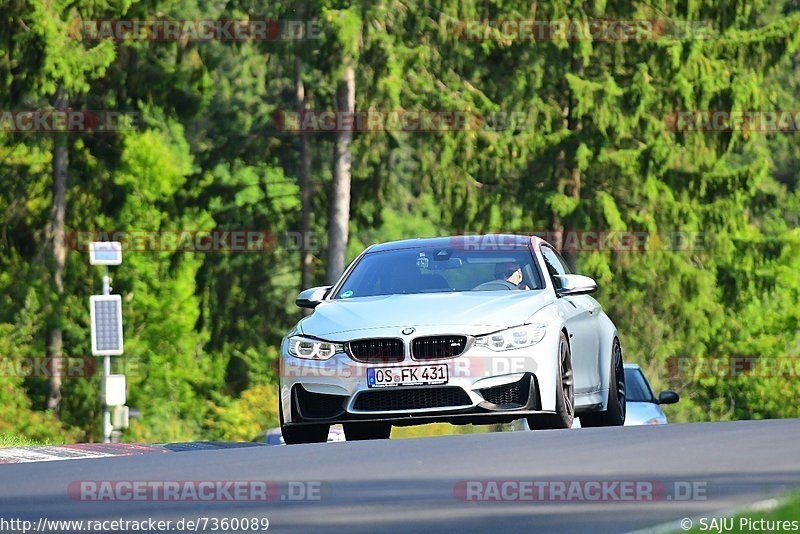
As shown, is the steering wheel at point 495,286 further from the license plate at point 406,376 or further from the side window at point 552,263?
the license plate at point 406,376

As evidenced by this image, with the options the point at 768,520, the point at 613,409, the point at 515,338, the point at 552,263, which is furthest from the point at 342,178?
the point at 768,520

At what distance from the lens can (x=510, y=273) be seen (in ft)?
50.7

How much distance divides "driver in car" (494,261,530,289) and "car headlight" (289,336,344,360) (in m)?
1.97

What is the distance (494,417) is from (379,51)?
26.6 metres

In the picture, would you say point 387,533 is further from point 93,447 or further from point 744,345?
point 744,345

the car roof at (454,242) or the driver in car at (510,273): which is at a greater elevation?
the car roof at (454,242)

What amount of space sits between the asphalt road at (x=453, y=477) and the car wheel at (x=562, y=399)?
22.7 inches

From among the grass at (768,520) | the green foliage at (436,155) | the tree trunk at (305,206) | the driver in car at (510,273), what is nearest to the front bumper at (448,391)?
the driver in car at (510,273)

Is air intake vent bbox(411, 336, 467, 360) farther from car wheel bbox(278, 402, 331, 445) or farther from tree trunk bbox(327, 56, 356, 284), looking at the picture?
tree trunk bbox(327, 56, 356, 284)

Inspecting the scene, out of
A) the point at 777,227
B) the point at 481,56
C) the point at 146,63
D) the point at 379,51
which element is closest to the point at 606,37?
the point at 481,56

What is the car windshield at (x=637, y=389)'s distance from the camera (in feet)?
75.2

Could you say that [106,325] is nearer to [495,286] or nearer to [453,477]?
[495,286]

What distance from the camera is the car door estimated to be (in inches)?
589

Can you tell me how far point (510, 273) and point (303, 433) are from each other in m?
2.27
